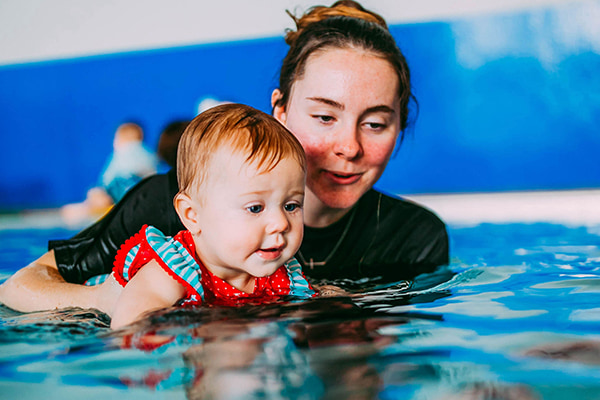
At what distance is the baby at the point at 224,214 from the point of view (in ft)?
4.65

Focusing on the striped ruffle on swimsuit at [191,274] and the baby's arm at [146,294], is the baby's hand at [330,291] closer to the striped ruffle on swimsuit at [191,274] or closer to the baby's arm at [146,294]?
the striped ruffle on swimsuit at [191,274]

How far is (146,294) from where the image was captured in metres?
1.40

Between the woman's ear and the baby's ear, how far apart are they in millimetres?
609

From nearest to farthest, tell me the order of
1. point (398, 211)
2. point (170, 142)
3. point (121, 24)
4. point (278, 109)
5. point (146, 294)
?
point (146, 294), point (278, 109), point (398, 211), point (170, 142), point (121, 24)

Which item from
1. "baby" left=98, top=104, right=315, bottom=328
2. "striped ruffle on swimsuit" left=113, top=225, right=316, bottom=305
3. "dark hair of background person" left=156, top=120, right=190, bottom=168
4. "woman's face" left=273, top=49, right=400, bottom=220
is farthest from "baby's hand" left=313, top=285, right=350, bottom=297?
"dark hair of background person" left=156, top=120, right=190, bottom=168

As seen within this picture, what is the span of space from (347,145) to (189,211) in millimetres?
543

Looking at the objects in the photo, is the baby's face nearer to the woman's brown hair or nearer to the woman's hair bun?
the woman's brown hair

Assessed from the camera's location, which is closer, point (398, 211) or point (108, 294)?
point (108, 294)

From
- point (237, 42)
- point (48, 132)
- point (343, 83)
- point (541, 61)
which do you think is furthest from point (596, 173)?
point (48, 132)

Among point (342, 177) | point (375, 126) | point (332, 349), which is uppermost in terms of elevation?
point (375, 126)

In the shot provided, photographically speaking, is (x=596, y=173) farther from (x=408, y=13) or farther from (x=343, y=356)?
(x=343, y=356)

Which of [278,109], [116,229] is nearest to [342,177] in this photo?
[278,109]

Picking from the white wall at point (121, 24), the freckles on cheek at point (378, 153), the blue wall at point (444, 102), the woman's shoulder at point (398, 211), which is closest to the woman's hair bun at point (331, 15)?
→ the freckles on cheek at point (378, 153)

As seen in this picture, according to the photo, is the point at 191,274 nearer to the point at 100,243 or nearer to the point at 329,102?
the point at 100,243
